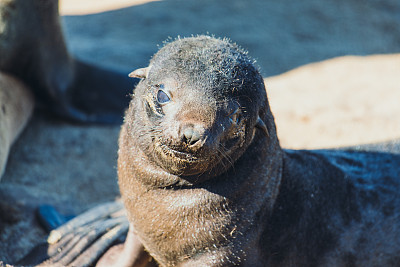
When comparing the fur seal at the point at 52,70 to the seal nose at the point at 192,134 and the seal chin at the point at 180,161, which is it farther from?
the seal nose at the point at 192,134

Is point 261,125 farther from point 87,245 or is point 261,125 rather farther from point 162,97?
point 87,245

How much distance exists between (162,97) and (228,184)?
19.9 inches

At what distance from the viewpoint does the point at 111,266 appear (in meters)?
2.79

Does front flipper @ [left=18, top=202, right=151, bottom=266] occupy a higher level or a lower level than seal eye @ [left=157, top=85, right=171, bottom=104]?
lower

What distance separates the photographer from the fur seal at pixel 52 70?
445cm

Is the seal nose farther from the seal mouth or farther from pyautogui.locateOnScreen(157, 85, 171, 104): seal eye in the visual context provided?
pyautogui.locateOnScreen(157, 85, 171, 104): seal eye

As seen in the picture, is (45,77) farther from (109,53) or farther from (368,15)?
(368,15)

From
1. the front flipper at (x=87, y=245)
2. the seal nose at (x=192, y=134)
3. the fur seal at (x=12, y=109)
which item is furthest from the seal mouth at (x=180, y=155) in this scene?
the fur seal at (x=12, y=109)

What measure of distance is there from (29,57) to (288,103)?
269cm

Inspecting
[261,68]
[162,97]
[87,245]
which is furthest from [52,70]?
[162,97]

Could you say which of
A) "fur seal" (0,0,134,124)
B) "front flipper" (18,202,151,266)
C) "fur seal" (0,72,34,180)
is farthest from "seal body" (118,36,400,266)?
"fur seal" (0,0,134,124)

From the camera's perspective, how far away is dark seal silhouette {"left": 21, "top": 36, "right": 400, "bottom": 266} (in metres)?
2.10

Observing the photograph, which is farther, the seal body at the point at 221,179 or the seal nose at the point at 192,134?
the seal body at the point at 221,179

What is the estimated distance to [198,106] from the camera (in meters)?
2.02
